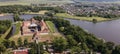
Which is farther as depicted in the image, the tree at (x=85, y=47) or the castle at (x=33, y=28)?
the castle at (x=33, y=28)

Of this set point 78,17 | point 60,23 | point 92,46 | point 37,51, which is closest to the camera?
point 37,51

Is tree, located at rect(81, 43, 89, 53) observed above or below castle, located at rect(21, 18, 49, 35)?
above

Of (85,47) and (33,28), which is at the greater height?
(85,47)

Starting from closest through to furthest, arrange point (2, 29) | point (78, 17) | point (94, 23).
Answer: point (2, 29) < point (94, 23) < point (78, 17)

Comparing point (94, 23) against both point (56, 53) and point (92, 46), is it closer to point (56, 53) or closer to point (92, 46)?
point (92, 46)

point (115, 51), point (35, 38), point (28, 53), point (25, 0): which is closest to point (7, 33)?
point (35, 38)

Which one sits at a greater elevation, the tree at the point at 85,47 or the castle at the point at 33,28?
the tree at the point at 85,47

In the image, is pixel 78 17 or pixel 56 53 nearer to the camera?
pixel 56 53

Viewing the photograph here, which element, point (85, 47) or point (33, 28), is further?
point (33, 28)

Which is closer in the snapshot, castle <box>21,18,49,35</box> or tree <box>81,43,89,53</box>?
tree <box>81,43,89,53</box>

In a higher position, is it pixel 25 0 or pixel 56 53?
pixel 56 53
